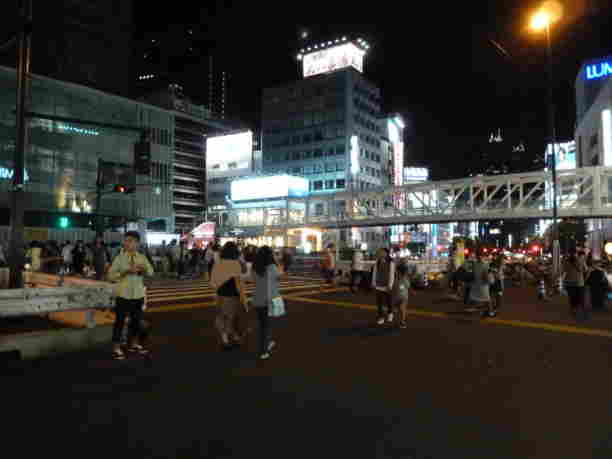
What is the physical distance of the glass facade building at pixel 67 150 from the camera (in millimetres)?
48594

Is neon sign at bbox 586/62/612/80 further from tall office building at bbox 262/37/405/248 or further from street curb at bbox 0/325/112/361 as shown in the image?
street curb at bbox 0/325/112/361

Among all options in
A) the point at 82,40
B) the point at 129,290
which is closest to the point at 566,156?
the point at 82,40

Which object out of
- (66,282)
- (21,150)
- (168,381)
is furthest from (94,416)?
(21,150)

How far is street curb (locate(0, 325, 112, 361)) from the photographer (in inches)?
280

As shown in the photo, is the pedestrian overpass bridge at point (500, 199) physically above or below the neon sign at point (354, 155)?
below

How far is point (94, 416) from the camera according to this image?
4.95m

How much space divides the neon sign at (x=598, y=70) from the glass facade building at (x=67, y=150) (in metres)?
60.8

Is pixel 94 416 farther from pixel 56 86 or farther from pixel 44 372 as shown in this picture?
pixel 56 86

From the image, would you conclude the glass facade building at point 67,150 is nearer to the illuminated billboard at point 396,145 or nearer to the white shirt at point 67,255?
the white shirt at point 67,255

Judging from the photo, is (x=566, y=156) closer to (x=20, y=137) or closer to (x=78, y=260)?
(x=78, y=260)

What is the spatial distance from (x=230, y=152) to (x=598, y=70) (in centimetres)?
5300

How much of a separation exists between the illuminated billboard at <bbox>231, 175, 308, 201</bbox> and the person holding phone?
5404 centimetres

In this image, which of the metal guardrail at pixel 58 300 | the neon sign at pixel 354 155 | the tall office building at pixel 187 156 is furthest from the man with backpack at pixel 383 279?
the tall office building at pixel 187 156

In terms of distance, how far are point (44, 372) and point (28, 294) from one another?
1564 mm
